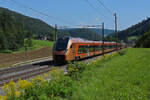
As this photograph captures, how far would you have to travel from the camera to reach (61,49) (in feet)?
61.0

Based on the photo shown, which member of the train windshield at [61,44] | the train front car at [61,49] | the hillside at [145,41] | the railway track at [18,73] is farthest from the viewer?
the hillside at [145,41]

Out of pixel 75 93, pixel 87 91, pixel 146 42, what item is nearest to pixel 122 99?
pixel 87 91

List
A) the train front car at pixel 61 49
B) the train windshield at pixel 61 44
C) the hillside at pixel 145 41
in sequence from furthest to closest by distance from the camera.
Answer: the hillside at pixel 145 41 < the train windshield at pixel 61 44 < the train front car at pixel 61 49

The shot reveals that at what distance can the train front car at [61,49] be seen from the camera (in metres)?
18.4

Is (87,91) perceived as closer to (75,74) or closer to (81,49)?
(75,74)

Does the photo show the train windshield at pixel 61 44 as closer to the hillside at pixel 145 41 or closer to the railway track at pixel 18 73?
the railway track at pixel 18 73

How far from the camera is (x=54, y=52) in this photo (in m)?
18.9

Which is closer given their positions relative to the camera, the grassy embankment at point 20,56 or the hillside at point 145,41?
the grassy embankment at point 20,56

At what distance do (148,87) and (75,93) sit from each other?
3.58m

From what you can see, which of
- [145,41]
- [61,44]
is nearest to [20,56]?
[61,44]

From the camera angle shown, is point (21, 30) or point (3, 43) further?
point (21, 30)

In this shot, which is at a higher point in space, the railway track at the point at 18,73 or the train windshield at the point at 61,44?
the train windshield at the point at 61,44

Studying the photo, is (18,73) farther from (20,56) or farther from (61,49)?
(20,56)

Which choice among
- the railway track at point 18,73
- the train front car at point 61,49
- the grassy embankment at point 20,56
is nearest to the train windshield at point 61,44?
the train front car at point 61,49
